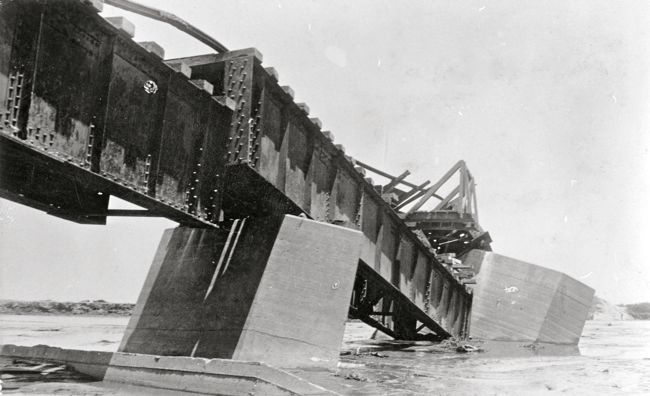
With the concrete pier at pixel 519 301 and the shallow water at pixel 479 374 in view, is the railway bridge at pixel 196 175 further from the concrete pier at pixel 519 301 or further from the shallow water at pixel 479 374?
the concrete pier at pixel 519 301

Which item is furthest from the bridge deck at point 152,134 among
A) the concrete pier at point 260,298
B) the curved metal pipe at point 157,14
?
the concrete pier at point 260,298

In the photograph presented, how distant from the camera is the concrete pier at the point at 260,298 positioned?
1040 cm

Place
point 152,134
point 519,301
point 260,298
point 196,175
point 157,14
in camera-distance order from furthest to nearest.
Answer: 1. point 519,301
2. point 260,298
3. point 196,175
4. point 152,134
5. point 157,14

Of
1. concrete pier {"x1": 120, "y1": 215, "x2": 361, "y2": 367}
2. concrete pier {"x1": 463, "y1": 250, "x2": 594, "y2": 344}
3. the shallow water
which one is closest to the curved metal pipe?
concrete pier {"x1": 120, "y1": 215, "x2": 361, "y2": 367}

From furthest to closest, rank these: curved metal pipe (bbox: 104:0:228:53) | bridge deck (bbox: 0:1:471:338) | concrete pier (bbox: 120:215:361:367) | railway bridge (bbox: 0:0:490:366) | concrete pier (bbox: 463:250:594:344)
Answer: concrete pier (bbox: 463:250:594:344) < concrete pier (bbox: 120:215:361:367) < curved metal pipe (bbox: 104:0:228:53) < railway bridge (bbox: 0:0:490:366) < bridge deck (bbox: 0:1:471:338)

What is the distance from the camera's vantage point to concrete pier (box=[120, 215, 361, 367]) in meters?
10.4

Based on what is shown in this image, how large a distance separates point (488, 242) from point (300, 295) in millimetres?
12749

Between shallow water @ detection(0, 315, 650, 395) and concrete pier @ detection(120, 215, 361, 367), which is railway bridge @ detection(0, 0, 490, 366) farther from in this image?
shallow water @ detection(0, 315, 650, 395)

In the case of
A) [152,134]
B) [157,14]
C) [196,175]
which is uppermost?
[157,14]

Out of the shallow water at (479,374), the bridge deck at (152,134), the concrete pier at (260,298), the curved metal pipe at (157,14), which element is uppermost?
the curved metal pipe at (157,14)

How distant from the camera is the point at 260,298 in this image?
34.0 feet

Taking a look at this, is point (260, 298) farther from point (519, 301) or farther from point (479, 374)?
point (519, 301)

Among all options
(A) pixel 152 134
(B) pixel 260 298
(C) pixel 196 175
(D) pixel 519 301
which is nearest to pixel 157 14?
(A) pixel 152 134

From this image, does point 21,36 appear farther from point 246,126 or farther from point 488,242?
point 488,242
